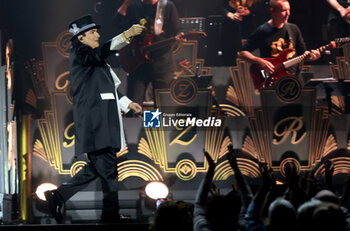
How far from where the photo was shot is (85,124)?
538cm

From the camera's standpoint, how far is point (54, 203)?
5.18 meters

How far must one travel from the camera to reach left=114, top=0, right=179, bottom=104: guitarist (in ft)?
18.8

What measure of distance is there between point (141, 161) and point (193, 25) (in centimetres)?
146

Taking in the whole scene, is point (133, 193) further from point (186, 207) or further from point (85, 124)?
point (186, 207)

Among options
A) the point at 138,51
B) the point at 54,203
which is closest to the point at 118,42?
the point at 138,51

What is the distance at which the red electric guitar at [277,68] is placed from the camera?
5836 millimetres

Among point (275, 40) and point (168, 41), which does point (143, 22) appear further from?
point (275, 40)

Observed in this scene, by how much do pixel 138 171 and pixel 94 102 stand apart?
2.83 ft

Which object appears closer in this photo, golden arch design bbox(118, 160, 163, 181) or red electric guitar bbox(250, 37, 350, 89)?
golden arch design bbox(118, 160, 163, 181)

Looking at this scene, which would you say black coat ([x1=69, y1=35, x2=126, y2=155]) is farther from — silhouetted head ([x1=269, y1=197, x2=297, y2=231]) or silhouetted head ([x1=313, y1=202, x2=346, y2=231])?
silhouetted head ([x1=313, y1=202, x2=346, y2=231])

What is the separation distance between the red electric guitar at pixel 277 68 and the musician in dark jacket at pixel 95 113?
1.30 meters

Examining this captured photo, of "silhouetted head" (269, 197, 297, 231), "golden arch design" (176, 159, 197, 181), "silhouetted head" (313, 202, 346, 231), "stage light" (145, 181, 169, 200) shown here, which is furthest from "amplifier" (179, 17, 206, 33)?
"silhouetted head" (313, 202, 346, 231)

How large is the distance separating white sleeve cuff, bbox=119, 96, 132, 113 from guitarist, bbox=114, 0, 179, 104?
13 cm

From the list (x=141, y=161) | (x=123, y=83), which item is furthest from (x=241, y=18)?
(x=141, y=161)
